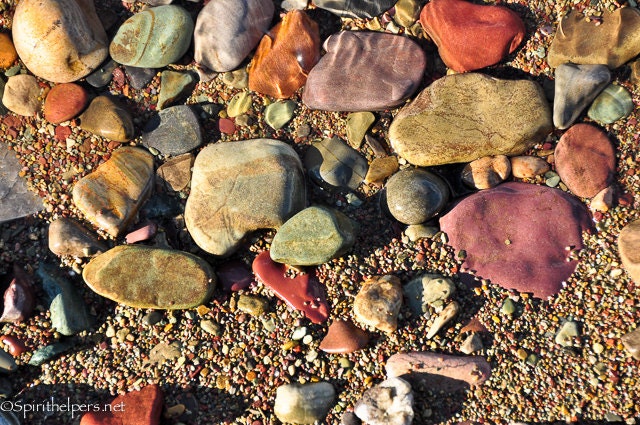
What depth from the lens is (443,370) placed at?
3.20 meters

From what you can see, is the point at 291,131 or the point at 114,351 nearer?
the point at 114,351

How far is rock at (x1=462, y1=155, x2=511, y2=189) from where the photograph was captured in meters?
3.45

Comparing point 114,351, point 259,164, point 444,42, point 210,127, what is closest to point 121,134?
point 210,127

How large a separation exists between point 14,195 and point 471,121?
2.99m

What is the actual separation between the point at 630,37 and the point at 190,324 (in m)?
3.24

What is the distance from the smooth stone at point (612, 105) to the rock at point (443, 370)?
169cm

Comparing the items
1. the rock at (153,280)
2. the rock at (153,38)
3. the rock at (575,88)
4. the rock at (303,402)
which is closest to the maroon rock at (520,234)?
the rock at (575,88)

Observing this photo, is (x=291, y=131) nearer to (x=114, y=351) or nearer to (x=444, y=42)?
(x=444, y=42)

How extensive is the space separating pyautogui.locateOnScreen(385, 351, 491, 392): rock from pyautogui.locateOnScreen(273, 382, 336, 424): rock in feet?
1.31

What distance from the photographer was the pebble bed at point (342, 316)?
3.18 metres

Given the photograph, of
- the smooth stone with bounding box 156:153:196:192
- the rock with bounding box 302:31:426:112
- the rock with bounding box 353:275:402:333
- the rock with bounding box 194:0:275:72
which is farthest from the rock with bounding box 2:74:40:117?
the rock with bounding box 353:275:402:333

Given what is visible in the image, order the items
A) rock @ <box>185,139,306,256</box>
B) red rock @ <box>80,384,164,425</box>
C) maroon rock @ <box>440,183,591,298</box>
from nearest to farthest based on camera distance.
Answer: red rock @ <box>80,384,164,425</box>
maroon rock @ <box>440,183,591,298</box>
rock @ <box>185,139,306,256</box>

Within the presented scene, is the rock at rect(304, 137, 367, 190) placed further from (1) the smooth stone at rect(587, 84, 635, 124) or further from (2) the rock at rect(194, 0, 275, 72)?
(1) the smooth stone at rect(587, 84, 635, 124)

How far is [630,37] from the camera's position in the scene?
11.0ft
